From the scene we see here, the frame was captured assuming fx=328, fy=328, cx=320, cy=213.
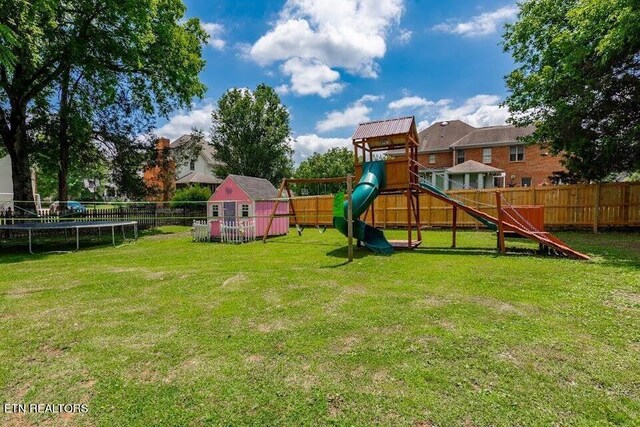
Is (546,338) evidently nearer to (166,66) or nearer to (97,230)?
(166,66)

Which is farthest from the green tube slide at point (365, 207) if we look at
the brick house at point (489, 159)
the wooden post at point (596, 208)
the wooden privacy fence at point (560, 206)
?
the brick house at point (489, 159)

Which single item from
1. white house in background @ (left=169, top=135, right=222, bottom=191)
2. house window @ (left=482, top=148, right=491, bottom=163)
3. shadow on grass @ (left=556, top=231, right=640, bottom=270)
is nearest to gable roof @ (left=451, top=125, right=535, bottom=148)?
house window @ (left=482, top=148, right=491, bottom=163)

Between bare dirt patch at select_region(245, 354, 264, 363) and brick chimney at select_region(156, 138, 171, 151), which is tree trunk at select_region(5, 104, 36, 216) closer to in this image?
brick chimney at select_region(156, 138, 171, 151)

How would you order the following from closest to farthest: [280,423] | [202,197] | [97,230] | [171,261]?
[280,423] < [171,261] < [97,230] < [202,197]

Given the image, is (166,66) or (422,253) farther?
(166,66)

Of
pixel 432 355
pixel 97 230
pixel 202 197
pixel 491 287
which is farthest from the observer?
pixel 202 197

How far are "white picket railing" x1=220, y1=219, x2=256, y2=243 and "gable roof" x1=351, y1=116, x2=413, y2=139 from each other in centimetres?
593

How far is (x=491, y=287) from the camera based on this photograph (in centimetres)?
603

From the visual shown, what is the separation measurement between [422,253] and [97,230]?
17226 mm


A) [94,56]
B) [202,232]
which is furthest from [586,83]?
[94,56]

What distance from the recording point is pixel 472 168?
27922mm

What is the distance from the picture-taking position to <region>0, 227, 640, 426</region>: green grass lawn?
2.67 m

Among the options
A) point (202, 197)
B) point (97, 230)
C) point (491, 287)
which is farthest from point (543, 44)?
point (97, 230)

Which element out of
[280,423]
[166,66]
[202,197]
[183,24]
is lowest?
[280,423]
